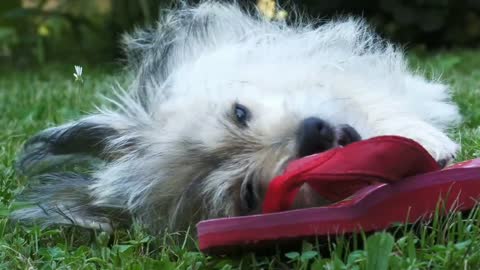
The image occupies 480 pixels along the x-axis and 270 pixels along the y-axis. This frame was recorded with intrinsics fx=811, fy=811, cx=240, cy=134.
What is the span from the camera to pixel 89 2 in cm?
798

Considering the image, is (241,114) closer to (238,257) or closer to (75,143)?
(238,257)

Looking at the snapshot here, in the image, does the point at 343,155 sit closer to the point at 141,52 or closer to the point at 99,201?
the point at 99,201

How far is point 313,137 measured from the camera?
212 centimetres

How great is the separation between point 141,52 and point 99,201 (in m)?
1.11

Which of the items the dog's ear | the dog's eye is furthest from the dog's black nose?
the dog's ear

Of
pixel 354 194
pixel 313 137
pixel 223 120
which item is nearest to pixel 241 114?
pixel 223 120

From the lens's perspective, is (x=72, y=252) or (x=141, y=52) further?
(x=141, y=52)

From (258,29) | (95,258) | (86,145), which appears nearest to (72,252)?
(95,258)

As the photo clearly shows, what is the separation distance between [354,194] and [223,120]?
46 cm

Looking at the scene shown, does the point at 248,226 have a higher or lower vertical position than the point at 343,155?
lower

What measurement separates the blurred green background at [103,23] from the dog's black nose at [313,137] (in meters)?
5.50

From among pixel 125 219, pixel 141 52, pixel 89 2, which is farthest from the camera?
pixel 89 2

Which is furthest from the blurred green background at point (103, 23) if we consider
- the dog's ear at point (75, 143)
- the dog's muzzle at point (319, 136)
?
the dog's muzzle at point (319, 136)

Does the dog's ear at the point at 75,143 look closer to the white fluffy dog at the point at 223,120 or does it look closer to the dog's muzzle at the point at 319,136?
the white fluffy dog at the point at 223,120
